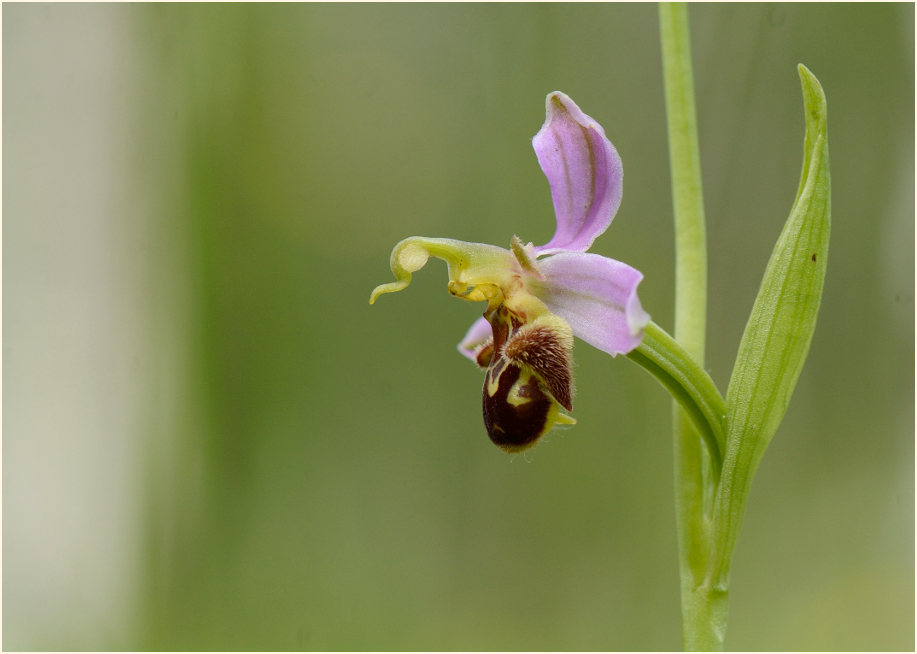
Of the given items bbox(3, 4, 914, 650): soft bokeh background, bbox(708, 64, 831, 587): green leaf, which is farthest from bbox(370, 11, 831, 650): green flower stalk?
bbox(3, 4, 914, 650): soft bokeh background

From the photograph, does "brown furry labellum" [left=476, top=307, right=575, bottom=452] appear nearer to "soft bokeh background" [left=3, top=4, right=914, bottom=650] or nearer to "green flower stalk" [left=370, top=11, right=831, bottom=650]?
"green flower stalk" [left=370, top=11, right=831, bottom=650]

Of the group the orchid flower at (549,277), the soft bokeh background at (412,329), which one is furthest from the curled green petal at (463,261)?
the soft bokeh background at (412,329)

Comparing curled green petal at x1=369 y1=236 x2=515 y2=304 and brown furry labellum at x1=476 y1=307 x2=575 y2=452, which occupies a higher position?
curled green petal at x1=369 y1=236 x2=515 y2=304

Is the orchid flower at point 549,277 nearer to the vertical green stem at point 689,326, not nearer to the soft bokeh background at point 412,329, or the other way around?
the vertical green stem at point 689,326

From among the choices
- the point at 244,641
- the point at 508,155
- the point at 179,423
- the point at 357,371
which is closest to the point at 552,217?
the point at 508,155

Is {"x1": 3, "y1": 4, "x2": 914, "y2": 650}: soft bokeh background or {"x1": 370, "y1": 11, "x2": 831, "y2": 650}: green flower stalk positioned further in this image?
{"x1": 3, "y1": 4, "x2": 914, "y2": 650}: soft bokeh background

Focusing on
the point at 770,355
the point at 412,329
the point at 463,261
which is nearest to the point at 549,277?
the point at 463,261
